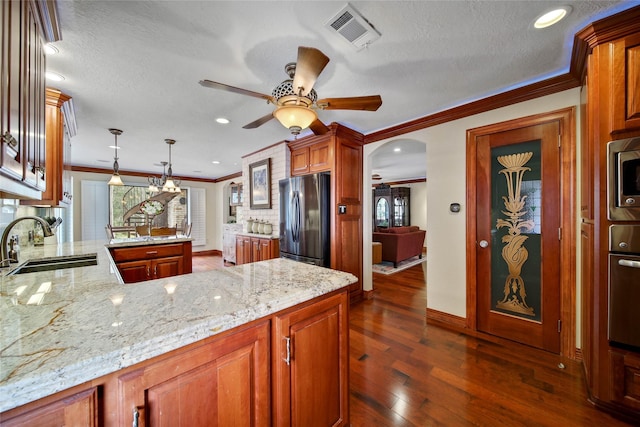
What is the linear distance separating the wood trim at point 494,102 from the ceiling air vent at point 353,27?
1510mm

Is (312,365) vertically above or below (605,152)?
below

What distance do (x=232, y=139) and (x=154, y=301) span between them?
328 centimetres

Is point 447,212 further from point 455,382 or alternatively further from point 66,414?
point 66,414

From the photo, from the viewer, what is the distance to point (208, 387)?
0.81 m

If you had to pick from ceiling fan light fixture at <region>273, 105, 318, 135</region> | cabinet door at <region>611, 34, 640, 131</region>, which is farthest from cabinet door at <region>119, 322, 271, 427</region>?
cabinet door at <region>611, 34, 640, 131</region>

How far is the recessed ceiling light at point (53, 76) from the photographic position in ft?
6.45

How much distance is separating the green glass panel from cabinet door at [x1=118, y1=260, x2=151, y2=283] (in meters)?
3.86

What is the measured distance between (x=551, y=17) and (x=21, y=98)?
2.73m

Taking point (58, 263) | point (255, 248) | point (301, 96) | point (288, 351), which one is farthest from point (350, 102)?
point (255, 248)

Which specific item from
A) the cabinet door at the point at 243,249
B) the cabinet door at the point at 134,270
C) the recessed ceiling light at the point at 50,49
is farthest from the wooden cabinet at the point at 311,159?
the recessed ceiling light at the point at 50,49

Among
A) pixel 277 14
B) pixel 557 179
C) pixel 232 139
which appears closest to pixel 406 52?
pixel 277 14

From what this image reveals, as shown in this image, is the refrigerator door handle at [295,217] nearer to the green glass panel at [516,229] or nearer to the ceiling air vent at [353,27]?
the ceiling air vent at [353,27]

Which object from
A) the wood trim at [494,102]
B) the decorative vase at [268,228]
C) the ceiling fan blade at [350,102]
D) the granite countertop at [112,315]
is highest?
the wood trim at [494,102]

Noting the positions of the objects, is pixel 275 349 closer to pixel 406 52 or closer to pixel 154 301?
pixel 154 301
